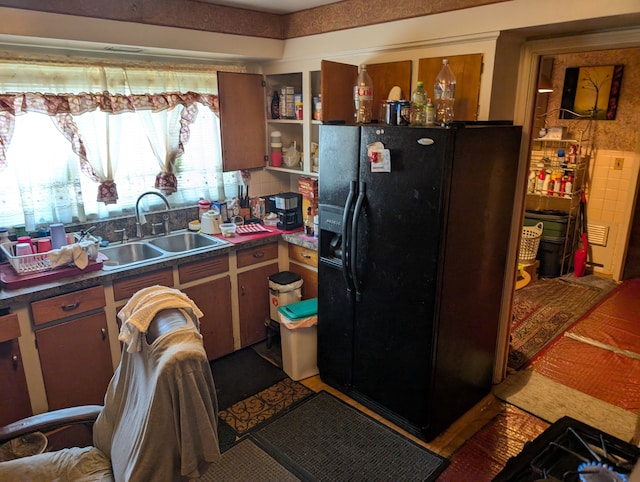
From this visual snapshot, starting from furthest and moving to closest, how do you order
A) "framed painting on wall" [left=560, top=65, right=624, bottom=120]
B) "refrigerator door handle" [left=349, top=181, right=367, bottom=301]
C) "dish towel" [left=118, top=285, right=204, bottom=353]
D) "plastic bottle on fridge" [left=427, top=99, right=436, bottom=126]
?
"framed painting on wall" [left=560, top=65, right=624, bottom=120] → "refrigerator door handle" [left=349, top=181, right=367, bottom=301] → "plastic bottle on fridge" [left=427, top=99, right=436, bottom=126] → "dish towel" [left=118, top=285, right=204, bottom=353]

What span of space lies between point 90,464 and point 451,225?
1787 mm

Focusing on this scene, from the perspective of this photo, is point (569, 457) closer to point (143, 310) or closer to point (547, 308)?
point (143, 310)

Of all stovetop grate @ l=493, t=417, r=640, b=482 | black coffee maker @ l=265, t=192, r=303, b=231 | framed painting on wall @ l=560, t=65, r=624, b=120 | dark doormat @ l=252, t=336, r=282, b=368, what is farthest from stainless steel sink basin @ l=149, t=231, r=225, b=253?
framed painting on wall @ l=560, t=65, r=624, b=120

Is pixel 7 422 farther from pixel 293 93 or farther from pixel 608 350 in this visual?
A: pixel 608 350

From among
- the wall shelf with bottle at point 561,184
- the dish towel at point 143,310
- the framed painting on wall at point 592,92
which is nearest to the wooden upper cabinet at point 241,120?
the dish towel at point 143,310

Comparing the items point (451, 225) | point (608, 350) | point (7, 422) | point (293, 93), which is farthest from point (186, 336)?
point (608, 350)

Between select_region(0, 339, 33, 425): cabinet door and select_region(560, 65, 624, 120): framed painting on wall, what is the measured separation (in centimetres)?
515

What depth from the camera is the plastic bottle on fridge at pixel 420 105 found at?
2.32 meters

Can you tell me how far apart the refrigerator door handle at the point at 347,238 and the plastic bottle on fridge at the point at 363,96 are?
494 mm

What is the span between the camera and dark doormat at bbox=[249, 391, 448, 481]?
2248 millimetres

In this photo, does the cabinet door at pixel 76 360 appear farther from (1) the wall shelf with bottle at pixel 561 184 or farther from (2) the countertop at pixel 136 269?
(1) the wall shelf with bottle at pixel 561 184

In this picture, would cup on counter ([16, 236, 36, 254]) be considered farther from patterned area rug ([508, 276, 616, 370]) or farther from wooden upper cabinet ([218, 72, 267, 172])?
patterned area rug ([508, 276, 616, 370])

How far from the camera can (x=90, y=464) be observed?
5.37 ft

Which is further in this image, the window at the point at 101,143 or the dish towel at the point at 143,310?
the window at the point at 101,143
